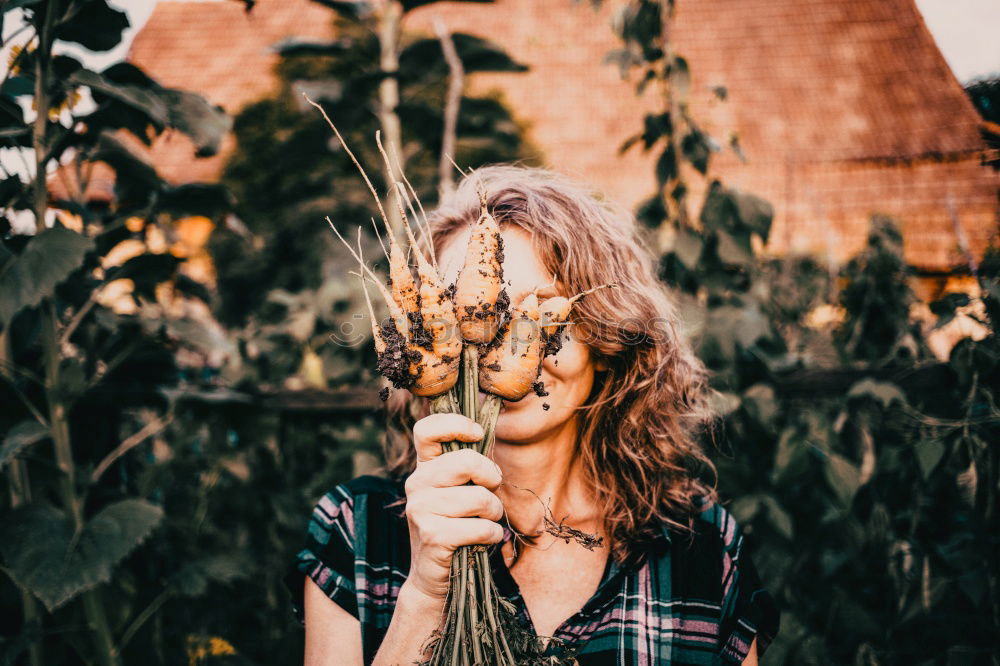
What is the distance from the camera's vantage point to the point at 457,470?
3.08 feet

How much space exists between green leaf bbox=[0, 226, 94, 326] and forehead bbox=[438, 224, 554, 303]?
904 mm

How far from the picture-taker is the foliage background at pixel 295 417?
5.74 feet

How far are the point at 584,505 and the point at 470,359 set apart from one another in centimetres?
65

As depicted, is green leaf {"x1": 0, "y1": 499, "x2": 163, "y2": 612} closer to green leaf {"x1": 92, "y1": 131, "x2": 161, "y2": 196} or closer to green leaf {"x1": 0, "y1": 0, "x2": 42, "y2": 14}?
green leaf {"x1": 92, "y1": 131, "x2": 161, "y2": 196}

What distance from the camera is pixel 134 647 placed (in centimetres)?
200

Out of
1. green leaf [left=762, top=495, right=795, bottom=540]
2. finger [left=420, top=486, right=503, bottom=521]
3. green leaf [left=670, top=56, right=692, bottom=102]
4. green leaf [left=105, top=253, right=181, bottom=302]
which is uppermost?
green leaf [left=670, top=56, right=692, bottom=102]

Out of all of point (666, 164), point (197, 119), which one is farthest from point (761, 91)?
point (197, 119)

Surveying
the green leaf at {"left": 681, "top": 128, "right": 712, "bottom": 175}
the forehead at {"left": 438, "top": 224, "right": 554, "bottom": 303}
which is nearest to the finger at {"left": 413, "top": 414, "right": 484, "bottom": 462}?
the forehead at {"left": 438, "top": 224, "right": 554, "bottom": 303}

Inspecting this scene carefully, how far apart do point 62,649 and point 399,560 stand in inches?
48.8

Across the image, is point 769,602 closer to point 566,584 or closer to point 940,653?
point 566,584

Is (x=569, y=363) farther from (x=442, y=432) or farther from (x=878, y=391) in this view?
(x=878, y=391)

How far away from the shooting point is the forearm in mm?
1022

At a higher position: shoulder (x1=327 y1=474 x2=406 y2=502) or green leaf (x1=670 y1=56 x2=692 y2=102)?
green leaf (x1=670 y1=56 x2=692 y2=102)

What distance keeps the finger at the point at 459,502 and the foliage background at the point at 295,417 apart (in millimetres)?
1025
